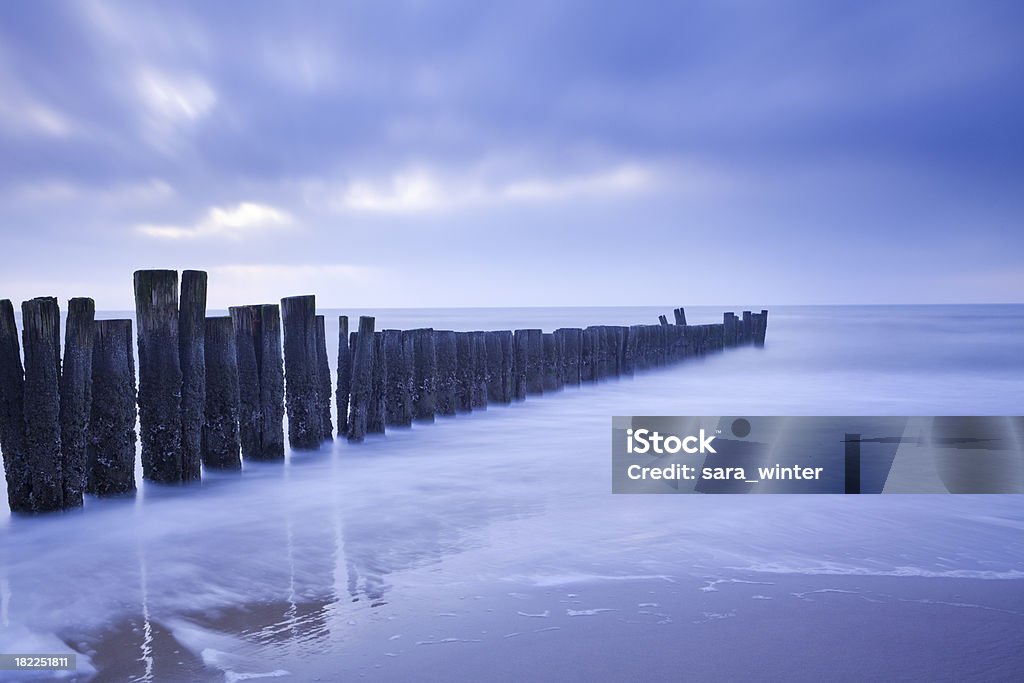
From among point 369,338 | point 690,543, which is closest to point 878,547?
point 690,543

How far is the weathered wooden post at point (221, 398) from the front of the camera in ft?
18.4

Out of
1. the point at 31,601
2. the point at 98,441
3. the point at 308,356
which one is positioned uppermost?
the point at 308,356

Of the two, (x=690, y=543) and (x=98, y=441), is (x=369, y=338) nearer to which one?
(x=98, y=441)

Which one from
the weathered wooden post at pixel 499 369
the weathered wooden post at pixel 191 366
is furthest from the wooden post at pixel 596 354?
the weathered wooden post at pixel 191 366

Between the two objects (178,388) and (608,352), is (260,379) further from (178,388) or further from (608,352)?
(608,352)

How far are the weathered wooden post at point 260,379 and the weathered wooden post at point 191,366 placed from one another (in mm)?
427

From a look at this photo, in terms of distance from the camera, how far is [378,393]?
7.58 m

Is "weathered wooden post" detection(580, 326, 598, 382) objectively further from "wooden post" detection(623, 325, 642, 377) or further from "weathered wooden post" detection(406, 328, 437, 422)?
"weathered wooden post" detection(406, 328, 437, 422)

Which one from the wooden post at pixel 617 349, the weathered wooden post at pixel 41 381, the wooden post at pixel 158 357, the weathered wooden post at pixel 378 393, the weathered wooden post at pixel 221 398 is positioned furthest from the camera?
the wooden post at pixel 617 349

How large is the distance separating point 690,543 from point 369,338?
377cm

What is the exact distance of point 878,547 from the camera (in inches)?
158

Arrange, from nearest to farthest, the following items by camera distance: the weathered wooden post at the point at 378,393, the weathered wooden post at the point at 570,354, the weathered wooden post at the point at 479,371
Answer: the weathered wooden post at the point at 378,393 → the weathered wooden post at the point at 479,371 → the weathered wooden post at the point at 570,354

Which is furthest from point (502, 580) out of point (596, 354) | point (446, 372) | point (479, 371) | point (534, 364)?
point (596, 354)

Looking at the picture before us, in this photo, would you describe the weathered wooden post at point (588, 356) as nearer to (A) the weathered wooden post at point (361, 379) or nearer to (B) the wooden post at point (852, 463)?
(B) the wooden post at point (852, 463)
